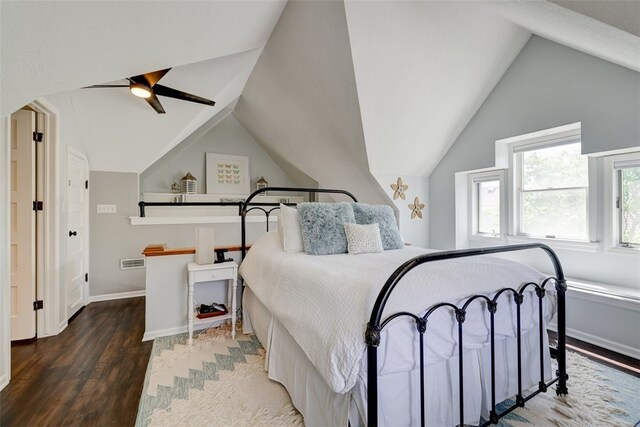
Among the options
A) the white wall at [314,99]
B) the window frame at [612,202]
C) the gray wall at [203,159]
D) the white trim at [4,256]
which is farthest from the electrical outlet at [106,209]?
the window frame at [612,202]

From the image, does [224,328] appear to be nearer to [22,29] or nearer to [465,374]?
[465,374]

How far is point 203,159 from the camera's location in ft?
17.9

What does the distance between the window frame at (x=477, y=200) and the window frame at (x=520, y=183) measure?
2.6 inches

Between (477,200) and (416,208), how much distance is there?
75cm

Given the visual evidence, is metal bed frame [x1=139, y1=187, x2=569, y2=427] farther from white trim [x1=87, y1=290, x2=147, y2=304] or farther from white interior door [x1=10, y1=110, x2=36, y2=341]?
white trim [x1=87, y1=290, x2=147, y2=304]

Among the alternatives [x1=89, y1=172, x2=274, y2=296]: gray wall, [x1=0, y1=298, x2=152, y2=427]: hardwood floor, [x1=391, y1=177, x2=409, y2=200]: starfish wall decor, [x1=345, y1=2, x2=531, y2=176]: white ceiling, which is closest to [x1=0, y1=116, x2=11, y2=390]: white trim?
[x1=0, y1=298, x2=152, y2=427]: hardwood floor

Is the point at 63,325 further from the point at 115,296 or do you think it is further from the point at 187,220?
the point at 187,220

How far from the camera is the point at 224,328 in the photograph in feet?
8.43

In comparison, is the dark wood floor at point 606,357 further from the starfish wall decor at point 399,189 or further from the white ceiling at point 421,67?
the white ceiling at point 421,67

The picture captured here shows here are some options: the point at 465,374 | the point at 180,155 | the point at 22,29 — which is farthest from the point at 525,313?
the point at 180,155

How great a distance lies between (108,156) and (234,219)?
5.48 feet

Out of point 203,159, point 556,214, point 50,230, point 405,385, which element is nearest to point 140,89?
point 50,230

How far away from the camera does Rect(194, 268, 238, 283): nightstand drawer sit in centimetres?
229

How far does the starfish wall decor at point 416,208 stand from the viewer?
373 cm
